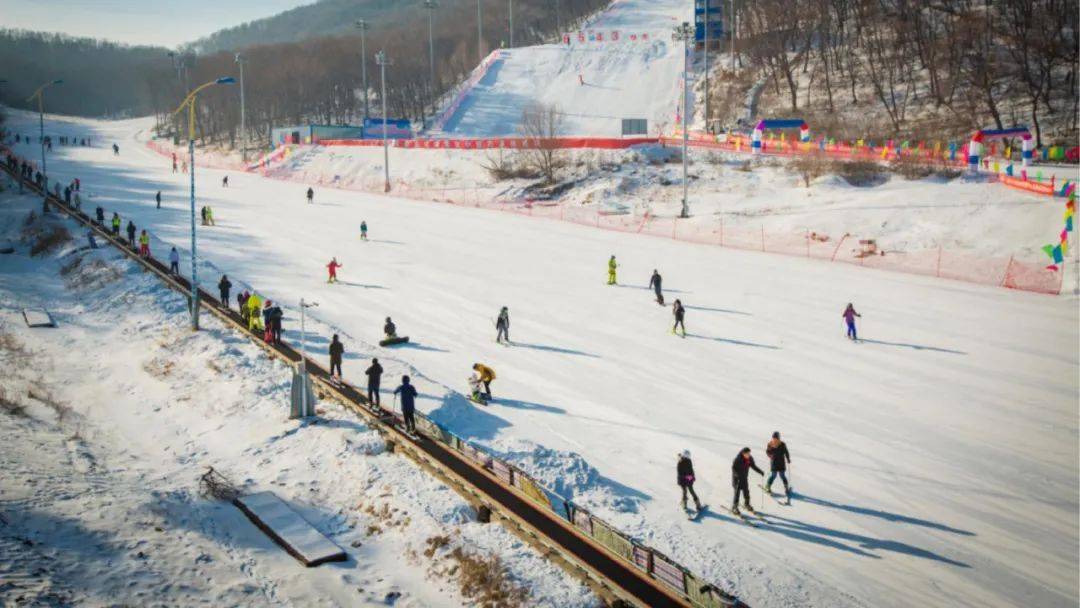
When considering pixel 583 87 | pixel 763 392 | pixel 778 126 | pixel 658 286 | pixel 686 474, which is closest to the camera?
pixel 686 474

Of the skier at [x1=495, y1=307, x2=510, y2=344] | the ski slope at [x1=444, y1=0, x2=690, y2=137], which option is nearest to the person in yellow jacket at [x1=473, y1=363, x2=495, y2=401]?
the skier at [x1=495, y1=307, x2=510, y2=344]

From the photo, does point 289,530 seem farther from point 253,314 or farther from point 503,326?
point 253,314

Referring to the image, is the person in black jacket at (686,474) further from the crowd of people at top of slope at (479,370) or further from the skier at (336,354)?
the skier at (336,354)

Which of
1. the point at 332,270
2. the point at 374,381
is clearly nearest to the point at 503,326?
the point at 374,381

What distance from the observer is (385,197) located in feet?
191

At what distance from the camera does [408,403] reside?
57.0 feet

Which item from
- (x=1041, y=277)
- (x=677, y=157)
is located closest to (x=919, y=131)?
(x=677, y=157)

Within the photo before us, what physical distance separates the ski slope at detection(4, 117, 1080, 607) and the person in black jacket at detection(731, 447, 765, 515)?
518 mm

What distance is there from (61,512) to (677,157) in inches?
1975

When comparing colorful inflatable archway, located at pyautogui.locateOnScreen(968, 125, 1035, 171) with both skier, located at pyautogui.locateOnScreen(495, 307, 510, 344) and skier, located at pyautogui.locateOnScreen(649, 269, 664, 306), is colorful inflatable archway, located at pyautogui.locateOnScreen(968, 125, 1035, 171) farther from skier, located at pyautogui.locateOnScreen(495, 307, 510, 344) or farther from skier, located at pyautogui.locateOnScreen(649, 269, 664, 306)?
skier, located at pyautogui.locateOnScreen(495, 307, 510, 344)

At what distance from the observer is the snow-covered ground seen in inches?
482

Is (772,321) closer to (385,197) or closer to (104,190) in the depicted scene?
(385,197)

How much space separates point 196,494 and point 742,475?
10947 millimetres

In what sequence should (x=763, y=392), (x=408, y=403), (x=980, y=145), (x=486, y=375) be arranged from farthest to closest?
(x=980, y=145) → (x=763, y=392) → (x=486, y=375) → (x=408, y=403)
